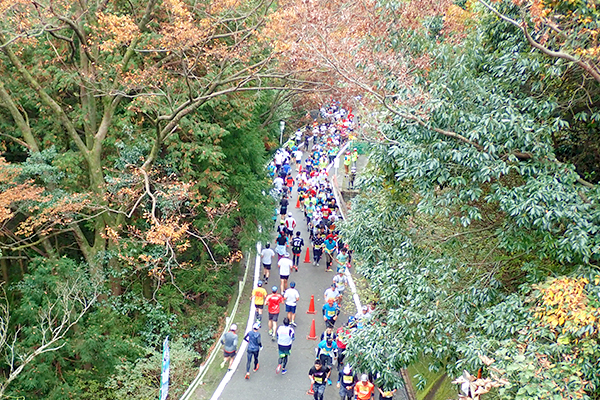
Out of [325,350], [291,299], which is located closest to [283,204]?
[291,299]

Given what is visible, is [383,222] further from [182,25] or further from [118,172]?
[118,172]

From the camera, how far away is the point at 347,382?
10.7 meters

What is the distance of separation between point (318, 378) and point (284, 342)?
4.18ft

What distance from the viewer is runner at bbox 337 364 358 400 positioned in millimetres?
10641

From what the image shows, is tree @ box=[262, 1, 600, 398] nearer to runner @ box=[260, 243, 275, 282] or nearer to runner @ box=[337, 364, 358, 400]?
runner @ box=[337, 364, 358, 400]

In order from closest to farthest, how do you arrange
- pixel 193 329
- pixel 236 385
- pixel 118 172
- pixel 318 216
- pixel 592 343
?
pixel 592 343 < pixel 236 385 < pixel 118 172 < pixel 193 329 < pixel 318 216

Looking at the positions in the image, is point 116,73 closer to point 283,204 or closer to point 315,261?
point 283,204

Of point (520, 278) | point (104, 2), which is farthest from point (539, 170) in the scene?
point (104, 2)

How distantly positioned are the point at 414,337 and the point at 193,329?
9.04 metres

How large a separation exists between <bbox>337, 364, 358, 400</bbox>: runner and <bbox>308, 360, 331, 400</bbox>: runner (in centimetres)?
38

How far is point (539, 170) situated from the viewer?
22.8ft

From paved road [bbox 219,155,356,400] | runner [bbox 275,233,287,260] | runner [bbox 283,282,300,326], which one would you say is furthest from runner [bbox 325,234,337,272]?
runner [bbox 283,282,300,326]

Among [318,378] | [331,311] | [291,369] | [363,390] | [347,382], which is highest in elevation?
[331,311]

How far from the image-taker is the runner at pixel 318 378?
1066 centimetres
